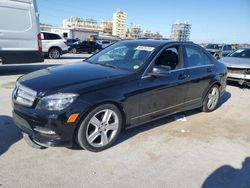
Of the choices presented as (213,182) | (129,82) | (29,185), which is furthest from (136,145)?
(29,185)

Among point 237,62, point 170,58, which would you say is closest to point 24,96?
point 170,58

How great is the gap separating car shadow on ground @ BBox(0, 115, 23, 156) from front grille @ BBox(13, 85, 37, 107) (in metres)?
0.70

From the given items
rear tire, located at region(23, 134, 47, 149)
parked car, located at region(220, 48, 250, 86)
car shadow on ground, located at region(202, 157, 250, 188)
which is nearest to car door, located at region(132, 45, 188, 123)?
car shadow on ground, located at region(202, 157, 250, 188)

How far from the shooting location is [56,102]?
9.37 feet

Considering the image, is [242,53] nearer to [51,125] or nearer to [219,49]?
[51,125]

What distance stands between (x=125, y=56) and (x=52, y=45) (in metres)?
11.8

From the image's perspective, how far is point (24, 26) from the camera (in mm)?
7961

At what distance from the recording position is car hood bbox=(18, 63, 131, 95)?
3.02m

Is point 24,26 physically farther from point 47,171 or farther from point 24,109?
point 47,171

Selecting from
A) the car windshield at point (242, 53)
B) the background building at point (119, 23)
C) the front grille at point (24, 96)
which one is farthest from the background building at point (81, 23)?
the front grille at point (24, 96)

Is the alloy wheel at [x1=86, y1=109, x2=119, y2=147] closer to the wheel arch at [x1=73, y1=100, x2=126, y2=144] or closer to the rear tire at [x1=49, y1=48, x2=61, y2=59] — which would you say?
the wheel arch at [x1=73, y1=100, x2=126, y2=144]

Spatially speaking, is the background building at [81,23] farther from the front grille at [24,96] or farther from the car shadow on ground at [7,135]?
the front grille at [24,96]

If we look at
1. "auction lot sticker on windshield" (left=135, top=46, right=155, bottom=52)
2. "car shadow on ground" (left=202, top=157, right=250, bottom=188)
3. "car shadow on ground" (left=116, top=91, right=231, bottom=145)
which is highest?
"auction lot sticker on windshield" (left=135, top=46, right=155, bottom=52)

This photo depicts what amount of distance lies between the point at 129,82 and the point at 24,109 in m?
1.50
